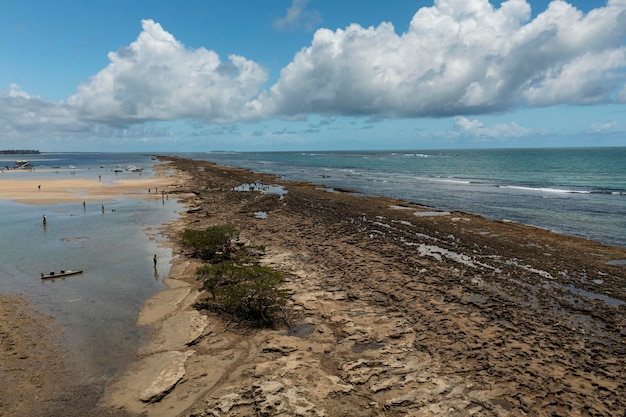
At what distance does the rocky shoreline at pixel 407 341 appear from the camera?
1083 cm

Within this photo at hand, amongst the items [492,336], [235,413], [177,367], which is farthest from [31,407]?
[492,336]

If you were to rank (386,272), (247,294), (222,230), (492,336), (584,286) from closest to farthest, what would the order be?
(492,336) → (247,294) → (584,286) → (386,272) → (222,230)

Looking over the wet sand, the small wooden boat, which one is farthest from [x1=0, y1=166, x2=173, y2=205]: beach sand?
the wet sand

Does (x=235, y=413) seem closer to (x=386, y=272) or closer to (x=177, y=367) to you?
(x=177, y=367)

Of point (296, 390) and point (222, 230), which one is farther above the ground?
point (222, 230)

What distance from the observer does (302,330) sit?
15.2 metres

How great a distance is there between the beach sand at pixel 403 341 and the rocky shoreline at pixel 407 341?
0.18ft

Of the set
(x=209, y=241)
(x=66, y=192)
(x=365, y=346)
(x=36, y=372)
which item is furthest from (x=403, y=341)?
(x=66, y=192)

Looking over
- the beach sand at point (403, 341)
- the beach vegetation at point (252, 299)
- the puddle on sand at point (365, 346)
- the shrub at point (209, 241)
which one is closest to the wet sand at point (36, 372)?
the beach sand at point (403, 341)

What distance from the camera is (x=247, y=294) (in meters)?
16.4

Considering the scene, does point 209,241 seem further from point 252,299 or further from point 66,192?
point 66,192

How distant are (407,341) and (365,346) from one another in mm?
1625

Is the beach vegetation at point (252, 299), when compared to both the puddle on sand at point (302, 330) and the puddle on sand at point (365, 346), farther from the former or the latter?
the puddle on sand at point (365, 346)

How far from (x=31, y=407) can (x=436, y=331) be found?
44.8ft
